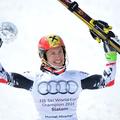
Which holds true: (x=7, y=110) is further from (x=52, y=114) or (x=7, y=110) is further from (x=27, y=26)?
(x=27, y=26)

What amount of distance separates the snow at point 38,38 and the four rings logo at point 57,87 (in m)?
0.07

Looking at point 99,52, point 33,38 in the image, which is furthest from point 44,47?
point 99,52

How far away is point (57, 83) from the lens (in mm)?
3088

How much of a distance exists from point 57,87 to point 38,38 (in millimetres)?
306

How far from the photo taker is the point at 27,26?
310cm

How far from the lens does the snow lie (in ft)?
10.1

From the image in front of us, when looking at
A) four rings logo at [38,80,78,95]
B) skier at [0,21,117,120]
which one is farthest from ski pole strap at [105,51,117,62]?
four rings logo at [38,80,78,95]

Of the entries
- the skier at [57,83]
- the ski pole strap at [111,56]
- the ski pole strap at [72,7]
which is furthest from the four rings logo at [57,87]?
the ski pole strap at [72,7]

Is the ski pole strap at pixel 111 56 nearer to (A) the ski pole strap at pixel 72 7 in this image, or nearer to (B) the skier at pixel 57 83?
(B) the skier at pixel 57 83

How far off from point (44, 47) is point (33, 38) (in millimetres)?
101

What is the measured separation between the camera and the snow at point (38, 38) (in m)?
3.09

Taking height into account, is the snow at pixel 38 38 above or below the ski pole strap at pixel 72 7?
below

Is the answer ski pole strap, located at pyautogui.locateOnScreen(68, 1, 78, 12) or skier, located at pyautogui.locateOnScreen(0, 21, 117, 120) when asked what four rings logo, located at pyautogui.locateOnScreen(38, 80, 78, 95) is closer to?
skier, located at pyautogui.locateOnScreen(0, 21, 117, 120)

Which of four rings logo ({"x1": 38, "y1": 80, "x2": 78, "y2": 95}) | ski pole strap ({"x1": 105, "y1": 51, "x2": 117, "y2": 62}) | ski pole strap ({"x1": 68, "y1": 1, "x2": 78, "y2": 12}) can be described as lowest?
four rings logo ({"x1": 38, "y1": 80, "x2": 78, "y2": 95})
